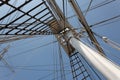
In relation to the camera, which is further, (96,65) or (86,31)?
(86,31)

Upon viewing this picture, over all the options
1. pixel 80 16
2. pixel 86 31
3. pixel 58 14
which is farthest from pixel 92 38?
pixel 58 14

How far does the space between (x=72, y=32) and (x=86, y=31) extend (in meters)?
0.55

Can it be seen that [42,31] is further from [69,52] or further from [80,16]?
[80,16]

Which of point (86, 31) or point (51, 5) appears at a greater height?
point (51, 5)

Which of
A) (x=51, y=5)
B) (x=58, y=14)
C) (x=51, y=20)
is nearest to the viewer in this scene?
(x=51, y=5)

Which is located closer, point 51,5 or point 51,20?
point 51,5

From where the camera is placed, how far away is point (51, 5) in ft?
27.3

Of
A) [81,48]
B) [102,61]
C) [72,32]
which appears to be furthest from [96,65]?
[72,32]

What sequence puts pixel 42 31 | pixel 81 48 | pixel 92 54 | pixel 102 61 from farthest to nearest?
pixel 42 31 < pixel 81 48 < pixel 92 54 < pixel 102 61

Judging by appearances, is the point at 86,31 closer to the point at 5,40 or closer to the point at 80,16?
the point at 80,16

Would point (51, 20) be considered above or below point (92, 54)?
above

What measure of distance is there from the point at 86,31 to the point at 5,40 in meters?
2.81

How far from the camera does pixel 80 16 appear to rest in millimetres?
7727

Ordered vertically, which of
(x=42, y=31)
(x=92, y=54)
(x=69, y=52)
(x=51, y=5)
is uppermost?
(x=51, y=5)
